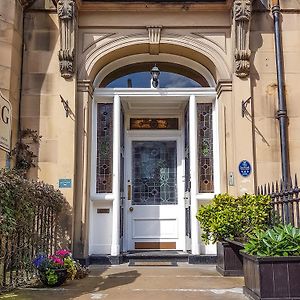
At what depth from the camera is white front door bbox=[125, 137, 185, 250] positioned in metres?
8.86

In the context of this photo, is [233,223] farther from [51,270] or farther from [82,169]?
[82,169]

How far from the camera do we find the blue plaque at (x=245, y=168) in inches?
298

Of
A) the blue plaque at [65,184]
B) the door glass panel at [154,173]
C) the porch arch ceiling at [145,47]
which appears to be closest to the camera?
the blue plaque at [65,184]

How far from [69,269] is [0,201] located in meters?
1.79

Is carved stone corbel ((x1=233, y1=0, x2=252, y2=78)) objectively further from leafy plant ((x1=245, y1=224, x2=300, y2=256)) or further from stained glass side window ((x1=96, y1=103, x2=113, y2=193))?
leafy plant ((x1=245, y1=224, x2=300, y2=256))

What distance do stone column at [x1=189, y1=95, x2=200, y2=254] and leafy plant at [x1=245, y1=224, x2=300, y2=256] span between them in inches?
124

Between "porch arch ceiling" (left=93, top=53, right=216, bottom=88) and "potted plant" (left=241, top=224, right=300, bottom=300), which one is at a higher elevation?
"porch arch ceiling" (left=93, top=53, right=216, bottom=88)

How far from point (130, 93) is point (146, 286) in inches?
160

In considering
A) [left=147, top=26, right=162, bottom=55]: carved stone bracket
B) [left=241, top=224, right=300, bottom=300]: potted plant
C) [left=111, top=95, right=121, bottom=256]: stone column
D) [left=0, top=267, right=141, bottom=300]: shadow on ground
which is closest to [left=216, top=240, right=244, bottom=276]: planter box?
[left=0, top=267, right=141, bottom=300]: shadow on ground

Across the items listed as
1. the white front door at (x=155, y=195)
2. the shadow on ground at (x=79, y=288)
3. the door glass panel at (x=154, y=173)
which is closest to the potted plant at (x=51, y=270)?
the shadow on ground at (x=79, y=288)

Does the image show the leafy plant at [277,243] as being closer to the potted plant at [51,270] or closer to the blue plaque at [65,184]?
the potted plant at [51,270]

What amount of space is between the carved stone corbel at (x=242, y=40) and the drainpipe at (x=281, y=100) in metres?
0.62

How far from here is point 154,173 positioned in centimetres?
912

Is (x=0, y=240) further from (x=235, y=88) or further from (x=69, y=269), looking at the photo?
(x=235, y=88)
